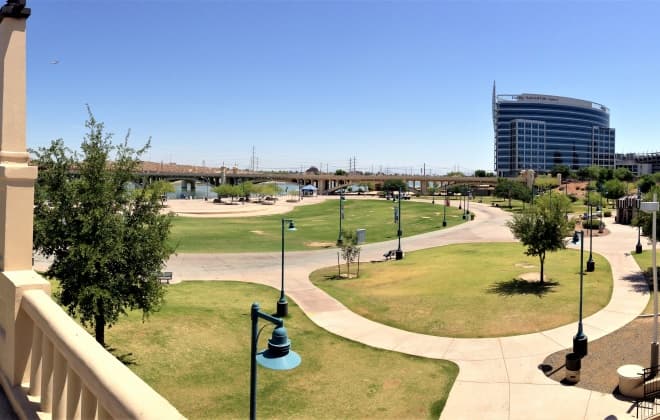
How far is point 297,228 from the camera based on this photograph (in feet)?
255

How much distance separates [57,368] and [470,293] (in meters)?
30.9

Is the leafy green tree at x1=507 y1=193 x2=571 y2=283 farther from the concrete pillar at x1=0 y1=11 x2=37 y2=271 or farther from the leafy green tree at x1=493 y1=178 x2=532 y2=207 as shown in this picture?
the leafy green tree at x1=493 y1=178 x2=532 y2=207

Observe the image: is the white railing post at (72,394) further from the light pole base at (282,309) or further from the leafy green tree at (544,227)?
the leafy green tree at (544,227)

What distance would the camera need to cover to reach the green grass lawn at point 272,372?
1789 cm

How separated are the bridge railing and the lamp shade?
11.3 ft

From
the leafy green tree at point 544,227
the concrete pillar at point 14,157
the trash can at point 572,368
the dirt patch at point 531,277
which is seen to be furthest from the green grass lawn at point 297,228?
the concrete pillar at point 14,157

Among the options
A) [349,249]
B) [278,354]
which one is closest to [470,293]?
[349,249]

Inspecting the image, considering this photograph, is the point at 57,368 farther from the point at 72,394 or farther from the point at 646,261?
the point at 646,261

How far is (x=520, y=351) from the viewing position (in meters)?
23.4

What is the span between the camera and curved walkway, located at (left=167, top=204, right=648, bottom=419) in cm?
1786

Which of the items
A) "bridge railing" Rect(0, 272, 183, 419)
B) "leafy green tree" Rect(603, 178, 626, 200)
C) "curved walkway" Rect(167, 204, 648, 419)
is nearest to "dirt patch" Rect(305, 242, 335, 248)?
"curved walkway" Rect(167, 204, 648, 419)

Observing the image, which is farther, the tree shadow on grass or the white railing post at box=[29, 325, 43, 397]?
the tree shadow on grass

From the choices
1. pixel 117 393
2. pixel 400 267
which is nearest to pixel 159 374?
pixel 117 393

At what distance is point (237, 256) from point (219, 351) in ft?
88.8
